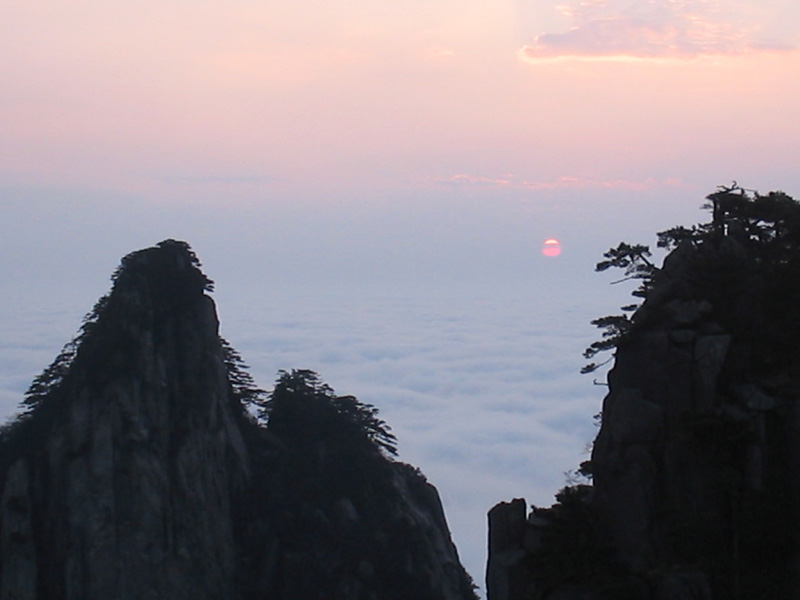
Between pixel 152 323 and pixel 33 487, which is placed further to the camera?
pixel 152 323

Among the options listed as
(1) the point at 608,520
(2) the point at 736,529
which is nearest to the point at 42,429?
(1) the point at 608,520

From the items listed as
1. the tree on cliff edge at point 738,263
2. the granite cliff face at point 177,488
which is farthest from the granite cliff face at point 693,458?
the granite cliff face at point 177,488

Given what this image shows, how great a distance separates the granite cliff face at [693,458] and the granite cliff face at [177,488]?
2826 centimetres

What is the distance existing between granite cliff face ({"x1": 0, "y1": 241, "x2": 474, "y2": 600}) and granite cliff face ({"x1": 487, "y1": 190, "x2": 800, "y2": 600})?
28.3m

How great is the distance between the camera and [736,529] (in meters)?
25.3

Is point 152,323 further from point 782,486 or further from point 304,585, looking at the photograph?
point 782,486

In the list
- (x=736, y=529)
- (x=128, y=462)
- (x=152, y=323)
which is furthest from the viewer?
(x=152, y=323)

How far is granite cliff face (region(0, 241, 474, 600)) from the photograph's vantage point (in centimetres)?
5297

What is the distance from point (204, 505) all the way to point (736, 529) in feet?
119

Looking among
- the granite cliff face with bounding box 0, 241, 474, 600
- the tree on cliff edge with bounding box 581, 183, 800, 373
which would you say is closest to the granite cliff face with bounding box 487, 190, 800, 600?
the tree on cliff edge with bounding box 581, 183, 800, 373

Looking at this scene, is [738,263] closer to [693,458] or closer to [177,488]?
[693,458]

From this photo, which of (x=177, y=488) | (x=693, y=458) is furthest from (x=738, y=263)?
(x=177, y=488)

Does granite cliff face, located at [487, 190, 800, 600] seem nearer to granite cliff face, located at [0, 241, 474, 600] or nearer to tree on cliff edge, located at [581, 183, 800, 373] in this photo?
tree on cliff edge, located at [581, 183, 800, 373]

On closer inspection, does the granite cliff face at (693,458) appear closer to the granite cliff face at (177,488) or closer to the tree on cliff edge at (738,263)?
the tree on cliff edge at (738,263)
